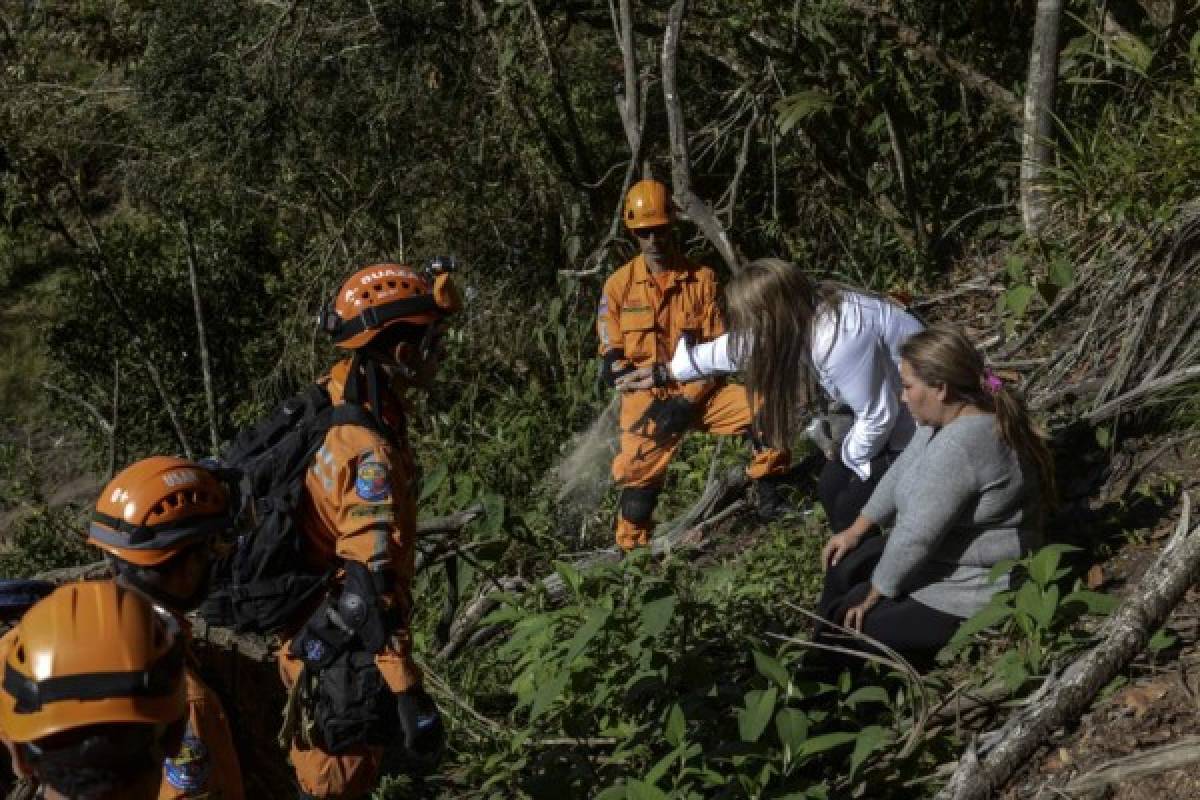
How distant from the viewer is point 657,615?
471cm

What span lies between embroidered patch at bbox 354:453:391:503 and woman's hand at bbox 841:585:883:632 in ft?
5.36

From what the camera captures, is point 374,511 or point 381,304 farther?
point 381,304

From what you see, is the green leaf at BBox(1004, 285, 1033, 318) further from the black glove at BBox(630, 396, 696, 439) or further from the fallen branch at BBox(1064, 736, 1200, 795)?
the fallen branch at BBox(1064, 736, 1200, 795)

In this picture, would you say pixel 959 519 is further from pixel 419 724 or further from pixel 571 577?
pixel 419 724

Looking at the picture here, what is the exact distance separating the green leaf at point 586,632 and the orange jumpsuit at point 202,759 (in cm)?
137

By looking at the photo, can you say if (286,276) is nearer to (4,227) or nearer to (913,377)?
(4,227)

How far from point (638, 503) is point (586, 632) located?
9.68ft

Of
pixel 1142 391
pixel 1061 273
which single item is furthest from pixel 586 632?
pixel 1061 273

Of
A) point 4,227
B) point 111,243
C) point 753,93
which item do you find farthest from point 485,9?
point 4,227

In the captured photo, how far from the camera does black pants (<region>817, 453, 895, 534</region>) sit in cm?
574

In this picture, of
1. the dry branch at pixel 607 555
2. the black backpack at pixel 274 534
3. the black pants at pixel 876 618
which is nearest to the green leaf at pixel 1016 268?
the dry branch at pixel 607 555

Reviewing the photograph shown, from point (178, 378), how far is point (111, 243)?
136cm

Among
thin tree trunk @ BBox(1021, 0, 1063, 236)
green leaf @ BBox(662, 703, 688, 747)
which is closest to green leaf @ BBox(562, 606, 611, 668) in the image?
green leaf @ BBox(662, 703, 688, 747)

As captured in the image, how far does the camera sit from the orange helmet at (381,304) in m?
4.64
